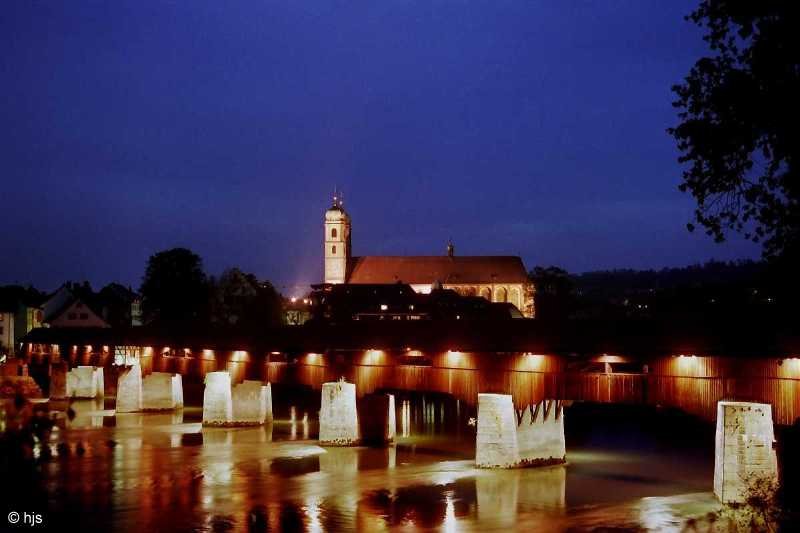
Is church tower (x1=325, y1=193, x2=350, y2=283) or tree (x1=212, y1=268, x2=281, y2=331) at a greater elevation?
church tower (x1=325, y1=193, x2=350, y2=283)

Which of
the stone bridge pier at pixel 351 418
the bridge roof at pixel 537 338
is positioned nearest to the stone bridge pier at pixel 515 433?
the bridge roof at pixel 537 338

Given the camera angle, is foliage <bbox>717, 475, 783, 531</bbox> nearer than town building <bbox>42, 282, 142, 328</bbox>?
Yes

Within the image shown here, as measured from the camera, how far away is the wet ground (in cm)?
2850

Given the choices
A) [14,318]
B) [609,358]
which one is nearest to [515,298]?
[14,318]

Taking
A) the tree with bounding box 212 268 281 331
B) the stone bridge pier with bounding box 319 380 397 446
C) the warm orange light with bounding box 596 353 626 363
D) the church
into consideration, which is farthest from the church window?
the warm orange light with bounding box 596 353 626 363

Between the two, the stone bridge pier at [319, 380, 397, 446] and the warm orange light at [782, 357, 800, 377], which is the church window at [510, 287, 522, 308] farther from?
the warm orange light at [782, 357, 800, 377]

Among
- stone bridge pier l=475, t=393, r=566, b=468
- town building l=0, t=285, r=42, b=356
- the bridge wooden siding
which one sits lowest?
stone bridge pier l=475, t=393, r=566, b=468

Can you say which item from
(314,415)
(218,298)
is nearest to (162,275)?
(218,298)

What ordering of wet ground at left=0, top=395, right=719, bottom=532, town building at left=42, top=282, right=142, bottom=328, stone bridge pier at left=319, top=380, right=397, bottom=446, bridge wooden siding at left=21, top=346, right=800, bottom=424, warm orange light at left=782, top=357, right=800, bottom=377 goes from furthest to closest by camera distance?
town building at left=42, top=282, right=142, bottom=328 → stone bridge pier at left=319, top=380, right=397, bottom=446 → bridge wooden siding at left=21, top=346, right=800, bottom=424 → warm orange light at left=782, top=357, right=800, bottom=377 → wet ground at left=0, top=395, right=719, bottom=532

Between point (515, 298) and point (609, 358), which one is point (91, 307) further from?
point (609, 358)

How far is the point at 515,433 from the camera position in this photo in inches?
1406

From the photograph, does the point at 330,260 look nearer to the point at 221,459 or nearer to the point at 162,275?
the point at 162,275

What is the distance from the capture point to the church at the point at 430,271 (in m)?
132

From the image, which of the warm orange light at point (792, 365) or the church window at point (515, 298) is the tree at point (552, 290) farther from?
the warm orange light at point (792, 365)
